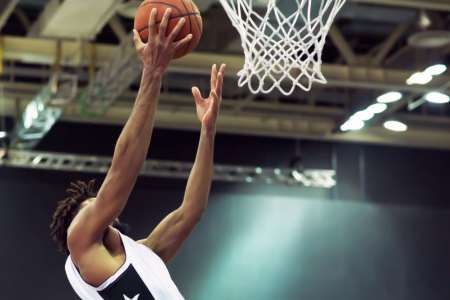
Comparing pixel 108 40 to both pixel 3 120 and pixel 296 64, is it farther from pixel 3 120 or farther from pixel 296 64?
pixel 296 64

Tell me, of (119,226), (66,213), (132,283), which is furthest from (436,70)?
(132,283)

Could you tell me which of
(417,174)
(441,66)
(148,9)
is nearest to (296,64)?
(148,9)

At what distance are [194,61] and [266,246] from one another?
2.22 metres

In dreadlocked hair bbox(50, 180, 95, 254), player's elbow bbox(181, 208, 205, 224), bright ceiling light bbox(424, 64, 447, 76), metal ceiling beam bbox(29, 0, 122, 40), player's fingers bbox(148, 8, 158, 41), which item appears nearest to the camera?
player's fingers bbox(148, 8, 158, 41)

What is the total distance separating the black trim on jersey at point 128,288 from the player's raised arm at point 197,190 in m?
0.38

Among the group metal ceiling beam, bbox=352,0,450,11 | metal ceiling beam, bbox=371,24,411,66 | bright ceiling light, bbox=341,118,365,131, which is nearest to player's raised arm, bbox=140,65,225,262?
metal ceiling beam, bbox=352,0,450,11

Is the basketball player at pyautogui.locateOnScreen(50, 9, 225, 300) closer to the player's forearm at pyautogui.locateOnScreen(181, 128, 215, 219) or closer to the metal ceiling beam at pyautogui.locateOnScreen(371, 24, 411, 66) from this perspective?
the player's forearm at pyautogui.locateOnScreen(181, 128, 215, 219)

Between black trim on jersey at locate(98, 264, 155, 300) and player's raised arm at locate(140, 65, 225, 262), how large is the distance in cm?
38

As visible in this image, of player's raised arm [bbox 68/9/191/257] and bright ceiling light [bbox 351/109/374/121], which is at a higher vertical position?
bright ceiling light [bbox 351/109/374/121]

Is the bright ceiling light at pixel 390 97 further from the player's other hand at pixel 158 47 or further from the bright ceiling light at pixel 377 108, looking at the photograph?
the player's other hand at pixel 158 47

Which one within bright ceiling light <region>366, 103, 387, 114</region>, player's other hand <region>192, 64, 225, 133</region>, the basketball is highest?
bright ceiling light <region>366, 103, 387, 114</region>

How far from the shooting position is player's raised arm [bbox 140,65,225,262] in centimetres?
307

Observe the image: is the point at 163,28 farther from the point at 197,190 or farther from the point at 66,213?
the point at 197,190

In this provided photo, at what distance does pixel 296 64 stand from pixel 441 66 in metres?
3.10
